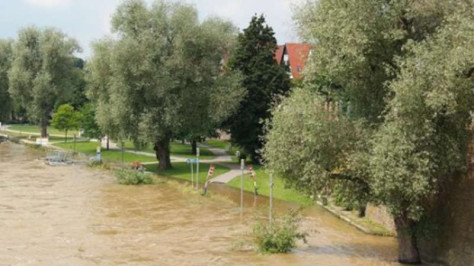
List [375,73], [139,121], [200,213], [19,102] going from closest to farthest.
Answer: [375,73]
[200,213]
[139,121]
[19,102]

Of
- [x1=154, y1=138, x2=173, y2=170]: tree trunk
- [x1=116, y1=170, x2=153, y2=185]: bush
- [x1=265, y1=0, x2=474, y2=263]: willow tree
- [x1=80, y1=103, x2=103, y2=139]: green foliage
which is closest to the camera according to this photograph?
[x1=265, y1=0, x2=474, y2=263]: willow tree

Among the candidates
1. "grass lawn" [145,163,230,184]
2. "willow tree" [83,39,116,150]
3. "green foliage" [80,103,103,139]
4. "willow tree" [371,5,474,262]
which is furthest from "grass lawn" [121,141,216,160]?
"willow tree" [371,5,474,262]

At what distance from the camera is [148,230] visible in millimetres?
23109

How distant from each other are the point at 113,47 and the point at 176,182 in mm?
11641

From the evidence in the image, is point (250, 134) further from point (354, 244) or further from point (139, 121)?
point (354, 244)

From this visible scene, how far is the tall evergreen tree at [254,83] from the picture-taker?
149ft

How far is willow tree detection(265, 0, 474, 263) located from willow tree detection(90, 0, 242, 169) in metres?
23.3

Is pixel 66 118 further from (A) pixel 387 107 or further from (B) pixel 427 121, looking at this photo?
(B) pixel 427 121

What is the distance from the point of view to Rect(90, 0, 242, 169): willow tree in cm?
4131

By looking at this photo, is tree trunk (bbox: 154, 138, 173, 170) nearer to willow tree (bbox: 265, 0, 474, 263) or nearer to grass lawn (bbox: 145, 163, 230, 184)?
grass lawn (bbox: 145, 163, 230, 184)

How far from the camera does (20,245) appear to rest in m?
20.2

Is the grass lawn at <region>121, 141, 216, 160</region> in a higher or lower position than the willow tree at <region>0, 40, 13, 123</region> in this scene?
lower

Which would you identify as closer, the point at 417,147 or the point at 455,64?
the point at 455,64

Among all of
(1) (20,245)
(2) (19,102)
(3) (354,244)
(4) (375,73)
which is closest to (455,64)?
(4) (375,73)
